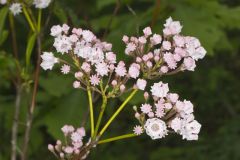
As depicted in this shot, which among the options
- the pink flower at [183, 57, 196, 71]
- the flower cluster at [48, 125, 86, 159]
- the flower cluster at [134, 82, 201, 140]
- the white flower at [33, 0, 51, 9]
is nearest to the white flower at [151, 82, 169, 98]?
the flower cluster at [134, 82, 201, 140]

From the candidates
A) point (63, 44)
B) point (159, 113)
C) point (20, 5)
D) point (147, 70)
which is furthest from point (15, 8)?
point (159, 113)

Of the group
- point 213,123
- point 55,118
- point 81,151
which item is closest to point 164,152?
point 213,123

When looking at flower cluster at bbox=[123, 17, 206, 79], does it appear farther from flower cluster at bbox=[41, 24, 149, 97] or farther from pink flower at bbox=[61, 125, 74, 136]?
pink flower at bbox=[61, 125, 74, 136]

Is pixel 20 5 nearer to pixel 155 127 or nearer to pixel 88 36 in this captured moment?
pixel 88 36

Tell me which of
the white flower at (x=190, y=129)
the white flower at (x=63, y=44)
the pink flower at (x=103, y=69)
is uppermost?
the white flower at (x=63, y=44)

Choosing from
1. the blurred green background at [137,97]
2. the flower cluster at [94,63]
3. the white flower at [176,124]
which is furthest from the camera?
the blurred green background at [137,97]

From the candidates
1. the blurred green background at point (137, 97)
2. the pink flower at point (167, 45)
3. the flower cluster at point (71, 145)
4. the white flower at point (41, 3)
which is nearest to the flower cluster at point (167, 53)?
the pink flower at point (167, 45)

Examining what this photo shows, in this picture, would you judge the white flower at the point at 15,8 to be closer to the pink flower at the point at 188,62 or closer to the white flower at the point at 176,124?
the pink flower at the point at 188,62
